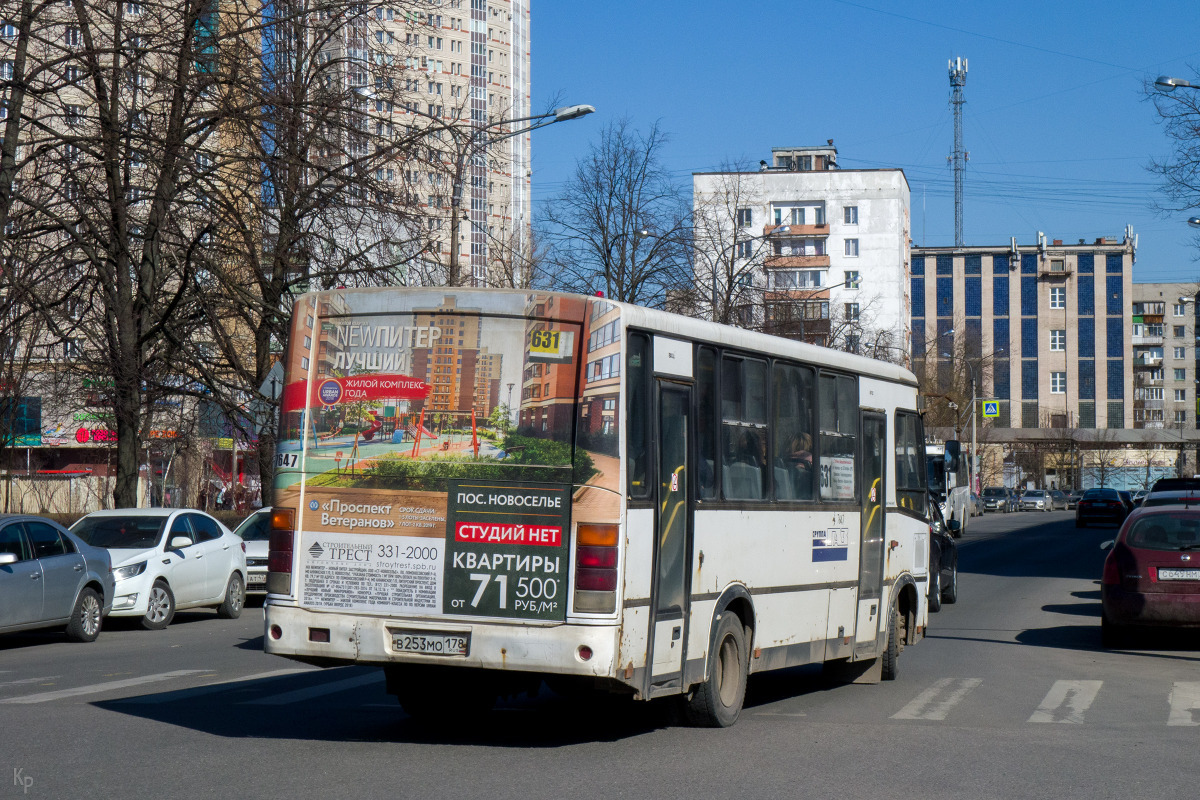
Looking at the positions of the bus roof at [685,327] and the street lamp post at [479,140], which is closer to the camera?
the bus roof at [685,327]

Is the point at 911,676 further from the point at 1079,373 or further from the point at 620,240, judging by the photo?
the point at 1079,373

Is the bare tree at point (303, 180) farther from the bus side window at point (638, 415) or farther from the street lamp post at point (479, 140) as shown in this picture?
the bus side window at point (638, 415)

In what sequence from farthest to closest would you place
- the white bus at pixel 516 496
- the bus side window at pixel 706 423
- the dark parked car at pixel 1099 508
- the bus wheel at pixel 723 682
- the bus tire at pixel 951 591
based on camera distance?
the dark parked car at pixel 1099 508, the bus tire at pixel 951 591, the bus wheel at pixel 723 682, the bus side window at pixel 706 423, the white bus at pixel 516 496

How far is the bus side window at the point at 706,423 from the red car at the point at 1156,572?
308 inches

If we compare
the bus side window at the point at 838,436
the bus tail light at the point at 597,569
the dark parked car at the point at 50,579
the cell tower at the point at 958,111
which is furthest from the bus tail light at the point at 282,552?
the cell tower at the point at 958,111

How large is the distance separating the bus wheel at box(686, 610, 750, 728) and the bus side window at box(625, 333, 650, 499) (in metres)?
1.49

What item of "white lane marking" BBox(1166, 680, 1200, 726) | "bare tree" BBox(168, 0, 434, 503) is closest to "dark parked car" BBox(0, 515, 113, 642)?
"bare tree" BBox(168, 0, 434, 503)

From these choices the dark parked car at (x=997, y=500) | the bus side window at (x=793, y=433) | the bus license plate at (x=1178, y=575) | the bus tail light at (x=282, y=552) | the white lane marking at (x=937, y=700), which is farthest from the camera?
the dark parked car at (x=997, y=500)

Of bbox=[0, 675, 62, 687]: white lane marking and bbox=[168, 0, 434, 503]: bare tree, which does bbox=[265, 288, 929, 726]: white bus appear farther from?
bbox=[168, 0, 434, 503]: bare tree

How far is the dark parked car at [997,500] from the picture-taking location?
95.4 meters

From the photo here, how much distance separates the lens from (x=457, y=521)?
27.4ft

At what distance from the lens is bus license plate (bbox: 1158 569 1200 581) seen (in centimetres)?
1479

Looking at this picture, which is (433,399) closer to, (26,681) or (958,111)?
(26,681)

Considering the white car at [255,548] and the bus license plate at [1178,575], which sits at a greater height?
the bus license plate at [1178,575]
